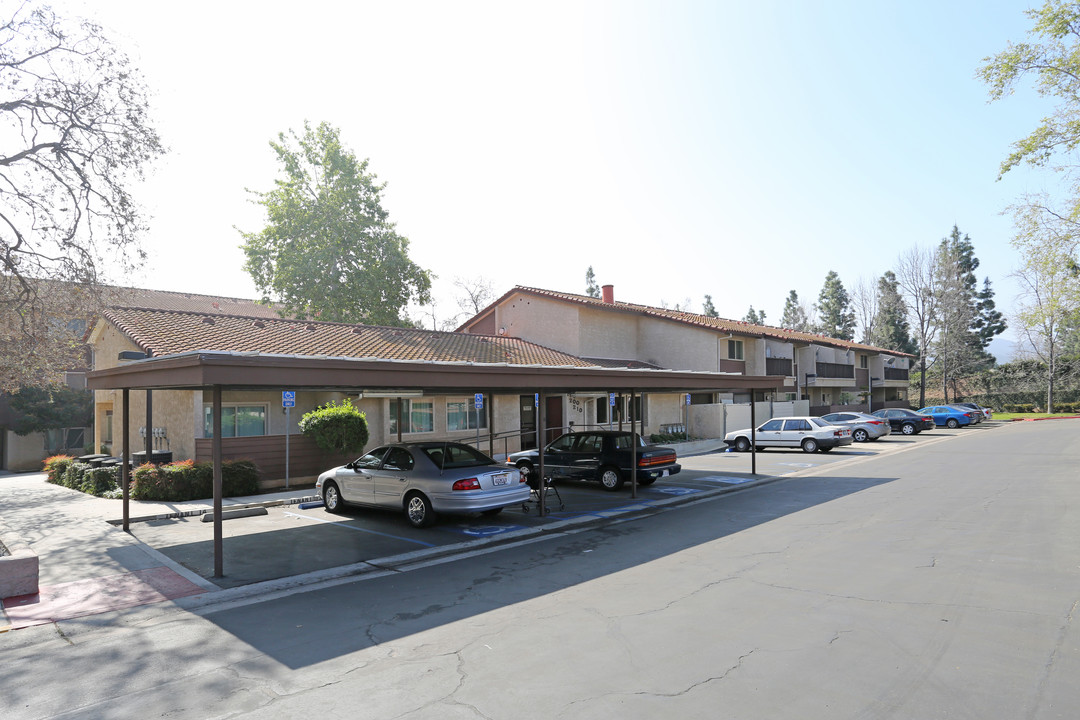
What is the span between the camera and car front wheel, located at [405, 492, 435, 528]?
37.2 feet

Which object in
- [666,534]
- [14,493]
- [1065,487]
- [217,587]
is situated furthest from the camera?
[14,493]

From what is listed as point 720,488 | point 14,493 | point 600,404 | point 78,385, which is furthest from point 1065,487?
point 78,385

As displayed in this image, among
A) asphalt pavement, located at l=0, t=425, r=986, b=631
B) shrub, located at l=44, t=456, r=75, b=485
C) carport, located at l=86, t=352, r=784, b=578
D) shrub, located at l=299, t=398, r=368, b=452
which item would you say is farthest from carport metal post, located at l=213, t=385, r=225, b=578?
shrub, located at l=44, t=456, r=75, b=485

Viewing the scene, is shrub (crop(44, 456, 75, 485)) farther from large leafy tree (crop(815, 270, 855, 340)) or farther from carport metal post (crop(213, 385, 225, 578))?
large leafy tree (crop(815, 270, 855, 340))

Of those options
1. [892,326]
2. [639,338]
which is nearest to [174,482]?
[639,338]

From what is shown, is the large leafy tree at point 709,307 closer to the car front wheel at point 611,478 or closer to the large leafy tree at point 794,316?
the large leafy tree at point 794,316

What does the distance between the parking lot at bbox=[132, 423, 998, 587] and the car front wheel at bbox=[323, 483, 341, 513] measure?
193 mm

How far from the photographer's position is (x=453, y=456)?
38.2ft

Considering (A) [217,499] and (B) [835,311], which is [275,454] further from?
(B) [835,311]

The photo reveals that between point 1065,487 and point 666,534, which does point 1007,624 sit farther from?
point 1065,487

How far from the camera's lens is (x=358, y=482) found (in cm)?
1256

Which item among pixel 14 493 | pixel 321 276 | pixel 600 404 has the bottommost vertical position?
pixel 14 493

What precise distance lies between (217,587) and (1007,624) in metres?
8.68

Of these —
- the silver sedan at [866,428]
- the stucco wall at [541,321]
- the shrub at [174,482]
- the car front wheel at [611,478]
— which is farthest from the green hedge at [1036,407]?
the shrub at [174,482]
